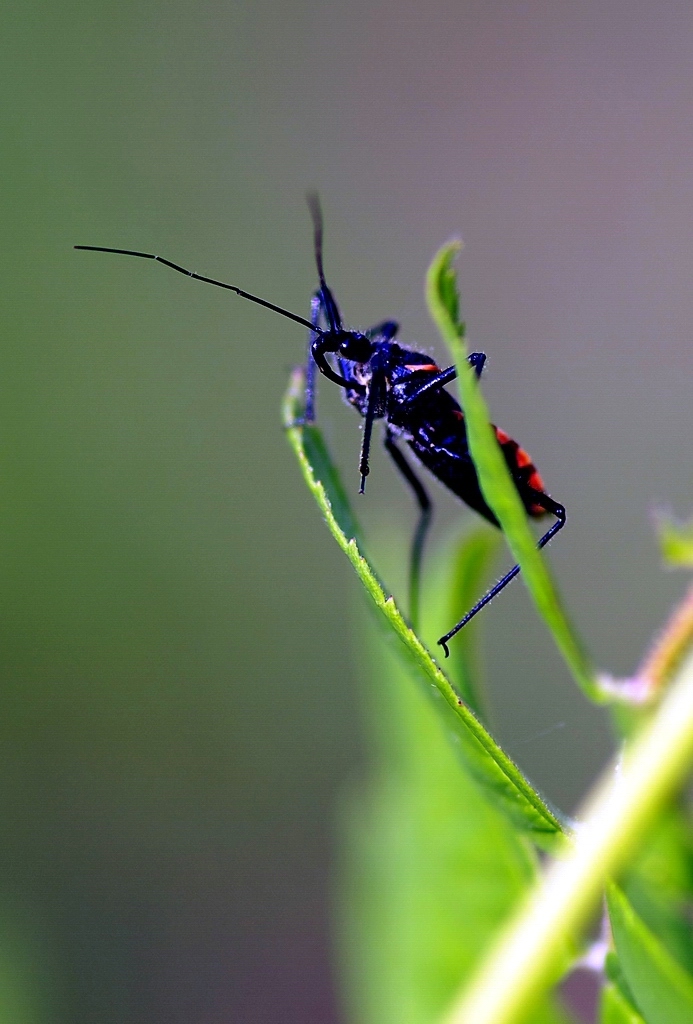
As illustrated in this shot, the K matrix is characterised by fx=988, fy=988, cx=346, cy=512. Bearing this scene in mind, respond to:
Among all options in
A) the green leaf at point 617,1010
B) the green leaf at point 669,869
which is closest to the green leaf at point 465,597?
the green leaf at point 669,869

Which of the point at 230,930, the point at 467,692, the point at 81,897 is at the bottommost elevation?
the point at 467,692

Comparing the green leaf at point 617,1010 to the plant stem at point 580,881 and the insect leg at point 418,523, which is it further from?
the insect leg at point 418,523

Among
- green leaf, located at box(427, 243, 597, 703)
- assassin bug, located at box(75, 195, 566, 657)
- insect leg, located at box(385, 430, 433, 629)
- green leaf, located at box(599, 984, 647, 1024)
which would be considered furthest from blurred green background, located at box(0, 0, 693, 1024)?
green leaf, located at box(427, 243, 597, 703)

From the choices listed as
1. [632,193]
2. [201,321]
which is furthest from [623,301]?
[201,321]

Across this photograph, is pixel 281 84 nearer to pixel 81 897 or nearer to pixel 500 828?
pixel 81 897

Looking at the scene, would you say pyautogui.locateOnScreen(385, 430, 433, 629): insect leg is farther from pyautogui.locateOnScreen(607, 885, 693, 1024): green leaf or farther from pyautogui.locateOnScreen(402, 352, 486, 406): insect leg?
pyautogui.locateOnScreen(607, 885, 693, 1024): green leaf

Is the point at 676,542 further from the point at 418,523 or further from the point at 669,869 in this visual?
the point at 418,523
